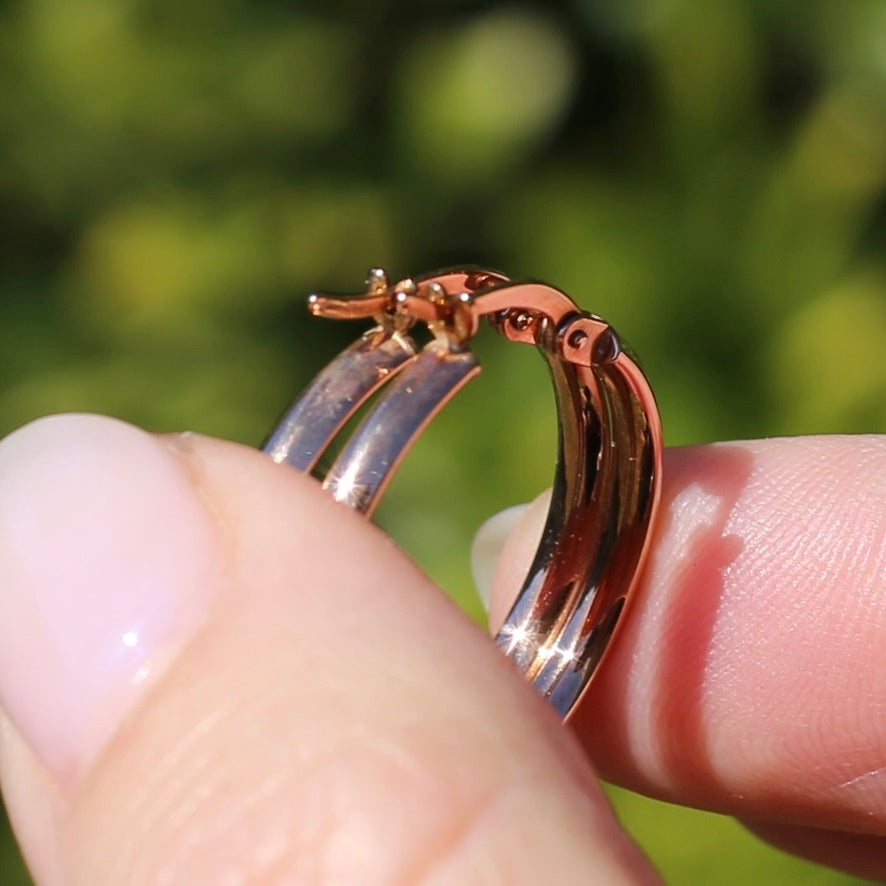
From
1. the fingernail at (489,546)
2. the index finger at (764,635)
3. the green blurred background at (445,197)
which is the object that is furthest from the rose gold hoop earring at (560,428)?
the green blurred background at (445,197)

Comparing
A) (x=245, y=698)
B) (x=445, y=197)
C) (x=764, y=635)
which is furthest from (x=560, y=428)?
(x=445, y=197)

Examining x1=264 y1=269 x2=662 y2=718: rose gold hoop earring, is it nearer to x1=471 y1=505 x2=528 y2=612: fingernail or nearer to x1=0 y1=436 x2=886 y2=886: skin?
x1=0 y1=436 x2=886 y2=886: skin

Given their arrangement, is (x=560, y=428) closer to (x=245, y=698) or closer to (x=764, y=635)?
(x=764, y=635)

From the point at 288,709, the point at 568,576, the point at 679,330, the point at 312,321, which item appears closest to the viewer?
the point at 288,709

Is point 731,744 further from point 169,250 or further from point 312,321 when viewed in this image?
point 169,250

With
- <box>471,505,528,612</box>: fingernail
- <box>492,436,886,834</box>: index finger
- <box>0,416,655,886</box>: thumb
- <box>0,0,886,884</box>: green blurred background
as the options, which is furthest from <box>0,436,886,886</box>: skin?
<box>0,0,886,884</box>: green blurred background

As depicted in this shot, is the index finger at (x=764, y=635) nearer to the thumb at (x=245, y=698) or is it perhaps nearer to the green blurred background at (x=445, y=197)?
the thumb at (x=245, y=698)

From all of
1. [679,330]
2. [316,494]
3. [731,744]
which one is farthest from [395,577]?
[679,330]
